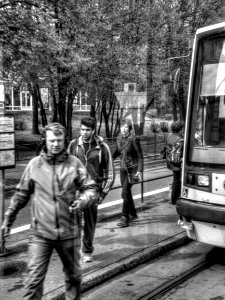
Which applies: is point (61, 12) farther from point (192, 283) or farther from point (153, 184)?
point (192, 283)

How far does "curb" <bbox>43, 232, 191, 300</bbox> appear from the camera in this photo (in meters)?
4.81

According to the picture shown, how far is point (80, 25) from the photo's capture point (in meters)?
16.8

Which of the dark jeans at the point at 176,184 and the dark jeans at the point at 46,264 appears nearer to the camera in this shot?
the dark jeans at the point at 46,264

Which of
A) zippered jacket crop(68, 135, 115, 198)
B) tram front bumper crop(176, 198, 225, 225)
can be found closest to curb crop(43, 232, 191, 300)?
tram front bumper crop(176, 198, 225, 225)

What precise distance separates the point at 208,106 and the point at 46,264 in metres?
3.16

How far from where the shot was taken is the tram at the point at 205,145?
217 inches

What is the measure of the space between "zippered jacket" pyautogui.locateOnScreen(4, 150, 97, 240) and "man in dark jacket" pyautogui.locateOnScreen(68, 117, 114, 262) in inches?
62.0

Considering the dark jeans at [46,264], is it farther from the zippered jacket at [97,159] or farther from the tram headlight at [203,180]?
the tram headlight at [203,180]

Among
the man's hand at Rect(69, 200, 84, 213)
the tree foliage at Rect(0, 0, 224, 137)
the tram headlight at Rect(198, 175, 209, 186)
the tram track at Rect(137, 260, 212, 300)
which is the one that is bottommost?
the tram track at Rect(137, 260, 212, 300)

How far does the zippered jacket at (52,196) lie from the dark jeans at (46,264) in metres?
0.07

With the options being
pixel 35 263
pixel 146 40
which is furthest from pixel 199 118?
pixel 146 40

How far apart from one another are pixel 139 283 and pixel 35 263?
5.84 ft

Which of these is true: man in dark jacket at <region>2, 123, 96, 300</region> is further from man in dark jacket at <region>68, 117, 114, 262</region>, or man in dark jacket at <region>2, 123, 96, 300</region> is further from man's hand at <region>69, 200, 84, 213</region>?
man in dark jacket at <region>68, 117, 114, 262</region>

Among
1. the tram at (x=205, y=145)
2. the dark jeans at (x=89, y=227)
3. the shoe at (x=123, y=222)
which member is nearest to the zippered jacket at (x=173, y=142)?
the shoe at (x=123, y=222)
